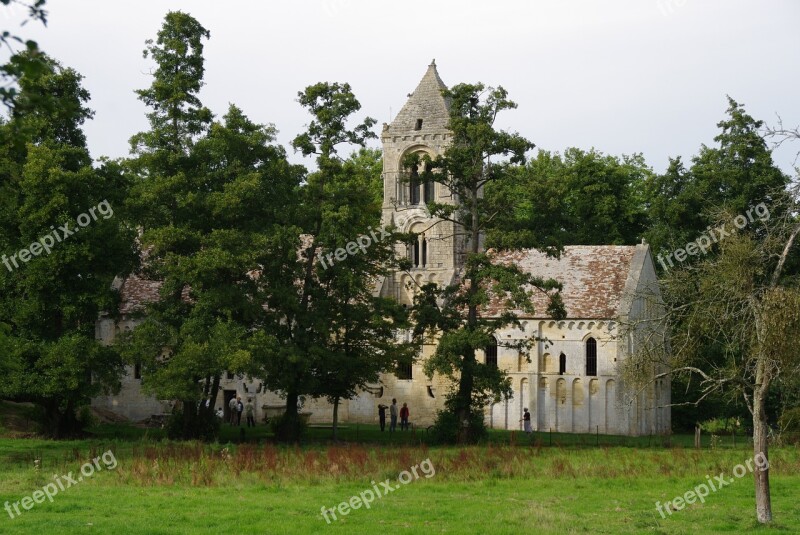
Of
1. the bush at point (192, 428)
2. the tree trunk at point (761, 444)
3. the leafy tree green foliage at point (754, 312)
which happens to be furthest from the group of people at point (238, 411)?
the tree trunk at point (761, 444)

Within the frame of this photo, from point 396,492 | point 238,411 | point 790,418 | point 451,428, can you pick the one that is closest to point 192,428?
point 451,428

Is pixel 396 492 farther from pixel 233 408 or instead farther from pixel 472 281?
pixel 233 408

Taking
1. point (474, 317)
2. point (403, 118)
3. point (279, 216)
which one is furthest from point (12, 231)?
point (403, 118)

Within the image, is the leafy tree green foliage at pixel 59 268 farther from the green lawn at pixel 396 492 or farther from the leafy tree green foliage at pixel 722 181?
the leafy tree green foliage at pixel 722 181

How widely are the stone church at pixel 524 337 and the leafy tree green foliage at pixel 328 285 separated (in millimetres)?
11198

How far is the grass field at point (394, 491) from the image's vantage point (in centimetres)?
1922

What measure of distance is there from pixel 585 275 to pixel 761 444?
124 feet

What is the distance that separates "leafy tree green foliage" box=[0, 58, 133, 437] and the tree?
12.2 meters

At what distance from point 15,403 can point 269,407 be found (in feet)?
46.8

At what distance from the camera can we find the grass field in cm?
1922

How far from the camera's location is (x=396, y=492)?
24000 millimetres

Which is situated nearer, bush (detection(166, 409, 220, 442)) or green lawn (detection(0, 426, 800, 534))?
green lawn (detection(0, 426, 800, 534))

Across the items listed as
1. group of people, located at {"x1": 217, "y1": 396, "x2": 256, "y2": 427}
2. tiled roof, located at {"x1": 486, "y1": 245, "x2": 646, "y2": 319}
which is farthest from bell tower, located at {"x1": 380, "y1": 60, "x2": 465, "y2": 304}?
group of people, located at {"x1": 217, "y1": 396, "x2": 256, "y2": 427}

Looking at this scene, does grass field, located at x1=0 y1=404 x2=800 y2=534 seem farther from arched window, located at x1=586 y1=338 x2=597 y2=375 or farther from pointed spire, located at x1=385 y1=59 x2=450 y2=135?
pointed spire, located at x1=385 y1=59 x2=450 y2=135
